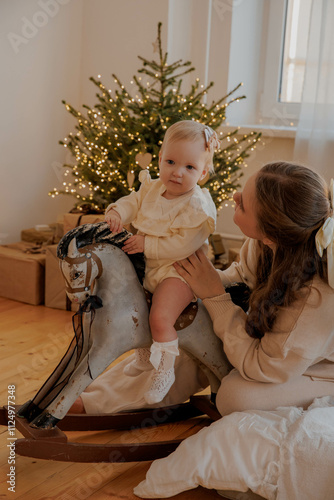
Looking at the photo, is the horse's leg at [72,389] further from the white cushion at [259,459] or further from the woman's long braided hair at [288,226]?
the woman's long braided hair at [288,226]

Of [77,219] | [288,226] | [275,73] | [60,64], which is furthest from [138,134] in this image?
[288,226]


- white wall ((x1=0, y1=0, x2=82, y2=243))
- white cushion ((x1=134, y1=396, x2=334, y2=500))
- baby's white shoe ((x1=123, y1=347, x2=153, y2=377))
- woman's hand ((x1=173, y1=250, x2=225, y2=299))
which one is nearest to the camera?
white cushion ((x1=134, y1=396, x2=334, y2=500))

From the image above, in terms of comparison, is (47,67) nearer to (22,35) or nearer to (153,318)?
(22,35)

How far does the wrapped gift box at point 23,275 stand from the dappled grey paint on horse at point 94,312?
1.55 m

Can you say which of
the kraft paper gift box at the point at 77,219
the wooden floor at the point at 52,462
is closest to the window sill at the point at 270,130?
the kraft paper gift box at the point at 77,219

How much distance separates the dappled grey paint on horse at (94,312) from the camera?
1403mm

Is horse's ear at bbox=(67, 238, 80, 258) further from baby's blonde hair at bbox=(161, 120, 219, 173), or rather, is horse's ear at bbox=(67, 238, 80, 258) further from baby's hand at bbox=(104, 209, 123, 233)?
baby's blonde hair at bbox=(161, 120, 219, 173)

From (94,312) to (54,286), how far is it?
1.57 m

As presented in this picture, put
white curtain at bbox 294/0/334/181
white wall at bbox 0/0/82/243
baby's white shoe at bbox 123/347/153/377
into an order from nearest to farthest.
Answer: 1. baby's white shoe at bbox 123/347/153/377
2. white curtain at bbox 294/0/334/181
3. white wall at bbox 0/0/82/243

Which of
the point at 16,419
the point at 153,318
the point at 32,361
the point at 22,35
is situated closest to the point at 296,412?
the point at 153,318

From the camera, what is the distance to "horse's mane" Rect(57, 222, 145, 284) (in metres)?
1.39

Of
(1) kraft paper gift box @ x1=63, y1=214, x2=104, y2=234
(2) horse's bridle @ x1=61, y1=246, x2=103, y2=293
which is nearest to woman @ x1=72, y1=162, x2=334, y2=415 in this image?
(2) horse's bridle @ x1=61, y1=246, x2=103, y2=293

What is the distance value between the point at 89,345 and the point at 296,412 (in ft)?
1.77

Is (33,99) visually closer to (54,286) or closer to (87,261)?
(54,286)
